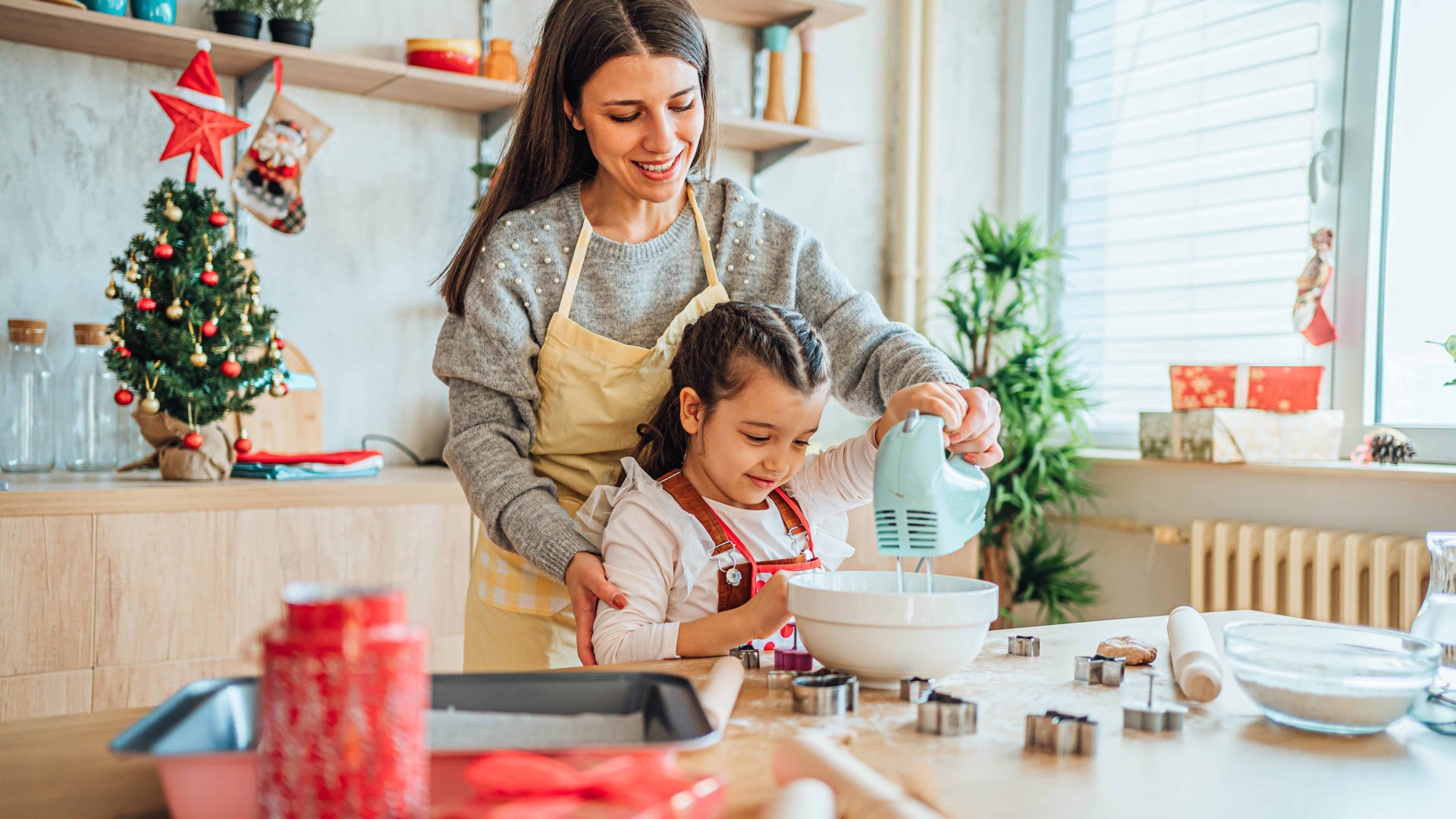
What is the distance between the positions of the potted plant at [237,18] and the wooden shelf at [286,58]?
0.04 metres

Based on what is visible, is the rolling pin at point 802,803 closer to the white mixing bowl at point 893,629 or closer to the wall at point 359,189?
the white mixing bowl at point 893,629

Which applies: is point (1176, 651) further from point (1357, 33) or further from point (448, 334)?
point (1357, 33)

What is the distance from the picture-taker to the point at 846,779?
613 millimetres

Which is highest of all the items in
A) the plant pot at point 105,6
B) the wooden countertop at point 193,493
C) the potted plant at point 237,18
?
the potted plant at point 237,18

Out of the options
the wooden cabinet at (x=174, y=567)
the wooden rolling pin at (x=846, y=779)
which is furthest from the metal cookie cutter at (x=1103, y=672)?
the wooden cabinet at (x=174, y=567)

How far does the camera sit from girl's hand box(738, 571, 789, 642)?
1.04 meters

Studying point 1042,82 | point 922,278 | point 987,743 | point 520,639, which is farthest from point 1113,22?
point 987,743

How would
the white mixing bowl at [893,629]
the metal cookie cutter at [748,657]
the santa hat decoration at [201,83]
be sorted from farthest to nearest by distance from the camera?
the santa hat decoration at [201,83] < the metal cookie cutter at [748,657] < the white mixing bowl at [893,629]

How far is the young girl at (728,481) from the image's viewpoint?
124cm

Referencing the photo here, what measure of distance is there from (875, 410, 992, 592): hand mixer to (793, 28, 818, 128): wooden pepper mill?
228 centimetres

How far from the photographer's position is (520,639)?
4.63 feet

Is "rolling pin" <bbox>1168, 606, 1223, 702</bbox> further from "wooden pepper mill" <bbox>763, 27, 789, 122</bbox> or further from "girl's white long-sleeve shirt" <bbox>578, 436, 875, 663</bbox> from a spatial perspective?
"wooden pepper mill" <bbox>763, 27, 789, 122</bbox>

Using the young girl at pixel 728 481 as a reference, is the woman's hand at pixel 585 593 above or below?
below

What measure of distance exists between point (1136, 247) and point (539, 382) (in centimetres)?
249
